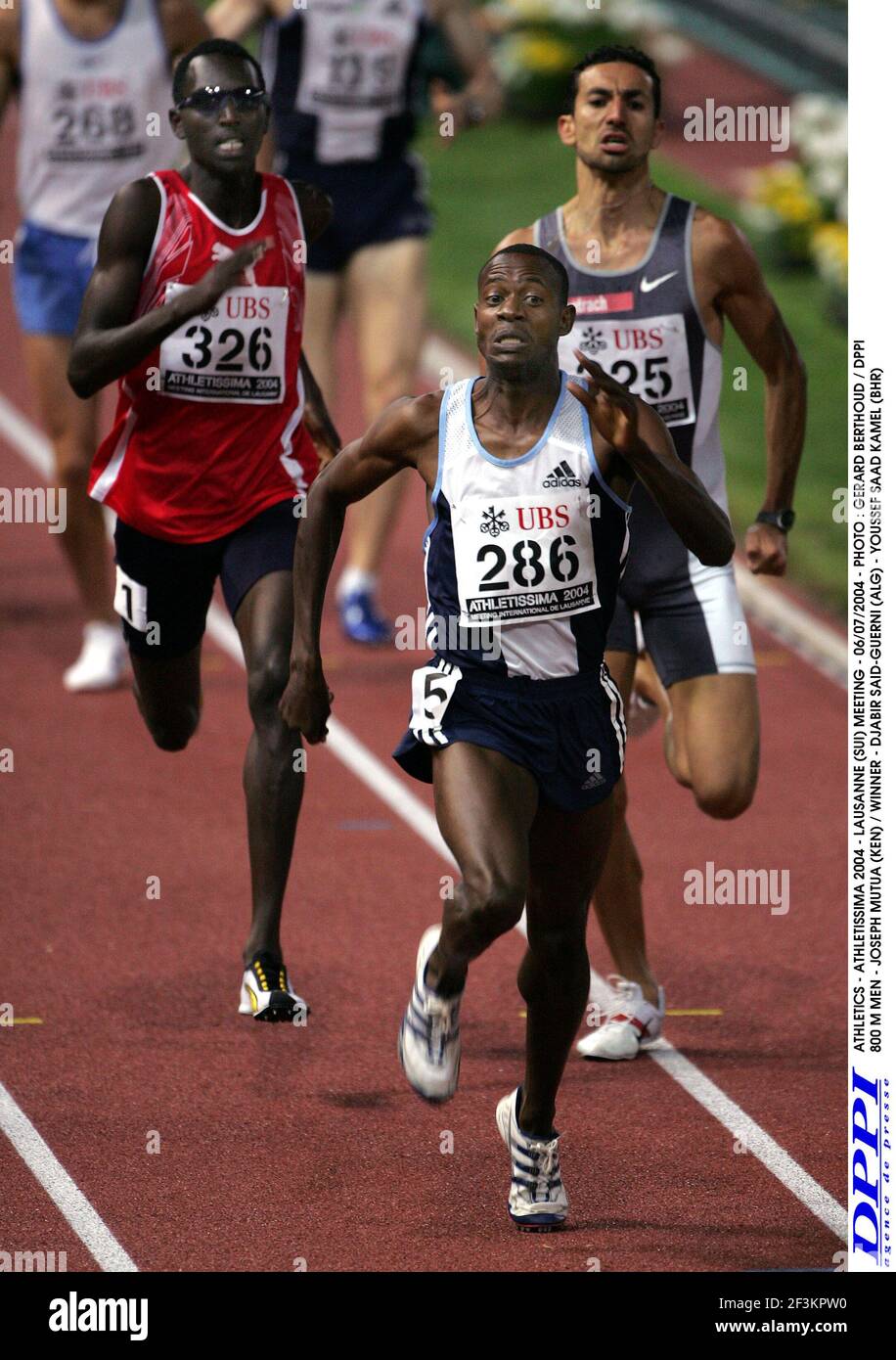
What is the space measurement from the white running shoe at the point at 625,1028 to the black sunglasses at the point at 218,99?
109 inches

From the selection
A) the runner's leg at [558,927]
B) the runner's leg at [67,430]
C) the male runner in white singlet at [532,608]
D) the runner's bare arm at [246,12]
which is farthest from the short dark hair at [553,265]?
the runner's bare arm at [246,12]

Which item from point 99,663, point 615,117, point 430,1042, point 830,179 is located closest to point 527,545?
point 430,1042

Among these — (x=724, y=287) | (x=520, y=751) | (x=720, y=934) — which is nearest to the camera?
(x=520, y=751)

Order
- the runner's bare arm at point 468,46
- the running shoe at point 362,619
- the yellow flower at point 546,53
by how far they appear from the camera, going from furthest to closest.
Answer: the yellow flower at point 546,53, the running shoe at point 362,619, the runner's bare arm at point 468,46

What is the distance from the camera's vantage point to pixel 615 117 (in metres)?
7.20

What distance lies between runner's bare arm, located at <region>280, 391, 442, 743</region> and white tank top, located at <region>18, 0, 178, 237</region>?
15.6ft

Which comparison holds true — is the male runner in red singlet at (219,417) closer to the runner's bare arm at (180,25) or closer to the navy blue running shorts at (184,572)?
the navy blue running shorts at (184,572)

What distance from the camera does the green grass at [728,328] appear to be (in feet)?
45.3

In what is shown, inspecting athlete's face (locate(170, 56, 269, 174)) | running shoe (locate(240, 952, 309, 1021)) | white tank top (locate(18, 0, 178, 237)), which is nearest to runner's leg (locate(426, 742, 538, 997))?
running shoe (locate(240, 952, 309, 1021))

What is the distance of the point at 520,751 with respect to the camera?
588 centimetres
